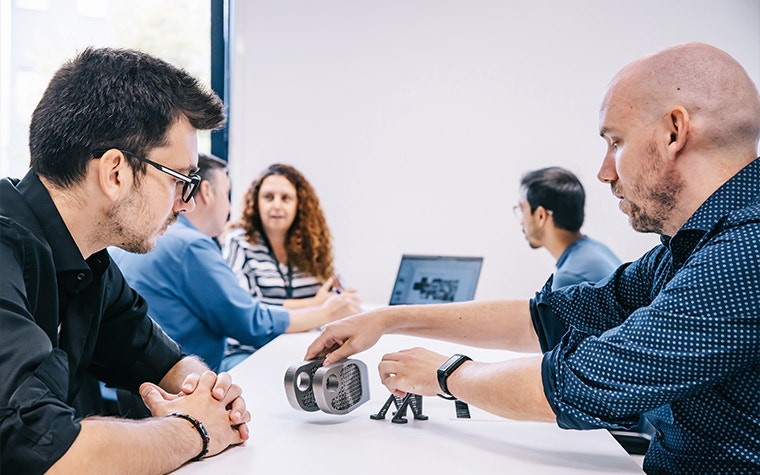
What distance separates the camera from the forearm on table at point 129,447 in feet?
3.49

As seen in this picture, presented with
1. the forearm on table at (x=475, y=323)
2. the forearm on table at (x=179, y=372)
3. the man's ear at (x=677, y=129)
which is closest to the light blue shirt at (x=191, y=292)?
the forearm on table at (x=179, y=372)

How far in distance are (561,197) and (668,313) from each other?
2.41 m

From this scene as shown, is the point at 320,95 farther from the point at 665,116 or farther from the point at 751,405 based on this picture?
the point at 751,405

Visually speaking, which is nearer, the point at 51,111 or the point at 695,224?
the point at 695,224

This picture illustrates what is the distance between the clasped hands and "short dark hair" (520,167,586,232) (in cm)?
238

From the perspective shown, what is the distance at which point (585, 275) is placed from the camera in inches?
125

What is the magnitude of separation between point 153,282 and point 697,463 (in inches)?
79.2

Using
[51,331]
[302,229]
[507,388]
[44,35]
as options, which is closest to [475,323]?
[507,388]

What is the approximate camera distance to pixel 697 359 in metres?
1.15

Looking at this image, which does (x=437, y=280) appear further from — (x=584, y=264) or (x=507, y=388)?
(x=507, y=388)

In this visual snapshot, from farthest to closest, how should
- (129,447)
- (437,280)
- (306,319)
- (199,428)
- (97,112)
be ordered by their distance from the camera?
(437,280) < (306,319) < (97,112) < (199,428) < (129,447)

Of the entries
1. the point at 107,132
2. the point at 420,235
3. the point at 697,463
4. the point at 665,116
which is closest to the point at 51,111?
the point at 107,132

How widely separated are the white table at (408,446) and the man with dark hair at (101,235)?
89 mm

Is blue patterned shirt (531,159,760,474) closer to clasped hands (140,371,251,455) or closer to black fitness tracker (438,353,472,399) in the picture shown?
black fitness tracker (438,353,472,399)
